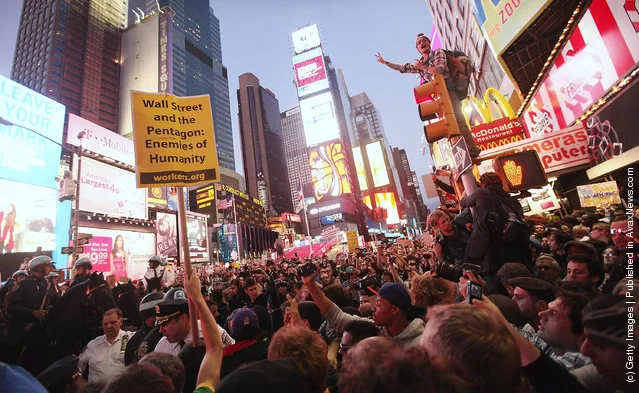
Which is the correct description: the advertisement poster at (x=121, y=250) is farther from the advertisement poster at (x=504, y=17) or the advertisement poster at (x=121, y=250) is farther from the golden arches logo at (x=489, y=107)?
the advertisement poster at (x=504, y=17)

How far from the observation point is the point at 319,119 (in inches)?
2365

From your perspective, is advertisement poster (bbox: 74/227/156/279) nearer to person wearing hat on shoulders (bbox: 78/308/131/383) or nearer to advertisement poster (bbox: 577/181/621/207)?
person wearing hat on shoulders (bbox: 78/308/131/383)

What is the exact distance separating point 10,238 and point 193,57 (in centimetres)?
12359

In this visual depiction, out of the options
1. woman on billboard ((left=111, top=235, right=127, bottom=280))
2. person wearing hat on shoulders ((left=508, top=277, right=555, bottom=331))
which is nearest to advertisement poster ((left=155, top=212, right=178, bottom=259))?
woman on billboard ((left=111, top=235, right=127, bottom=280))

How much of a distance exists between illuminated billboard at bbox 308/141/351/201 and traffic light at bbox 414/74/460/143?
52.0m

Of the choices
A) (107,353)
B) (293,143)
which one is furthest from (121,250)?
(293,143)

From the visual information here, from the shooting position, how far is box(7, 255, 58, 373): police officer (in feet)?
16.4

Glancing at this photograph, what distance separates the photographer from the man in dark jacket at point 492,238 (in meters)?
4.13

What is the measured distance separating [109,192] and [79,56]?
71511 millimetres

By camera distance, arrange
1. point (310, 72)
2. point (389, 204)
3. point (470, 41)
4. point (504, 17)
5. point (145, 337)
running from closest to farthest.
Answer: point (145, 337) < point (504, 17) < point (470, 41) < point (389, 204) < point (310, 72)

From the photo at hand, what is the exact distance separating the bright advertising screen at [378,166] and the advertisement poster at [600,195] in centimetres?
5335

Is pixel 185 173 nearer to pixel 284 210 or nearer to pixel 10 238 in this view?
pixel 10 238

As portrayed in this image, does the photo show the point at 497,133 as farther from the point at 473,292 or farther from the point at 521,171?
the point at 473,292

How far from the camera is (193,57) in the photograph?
12238 cm
